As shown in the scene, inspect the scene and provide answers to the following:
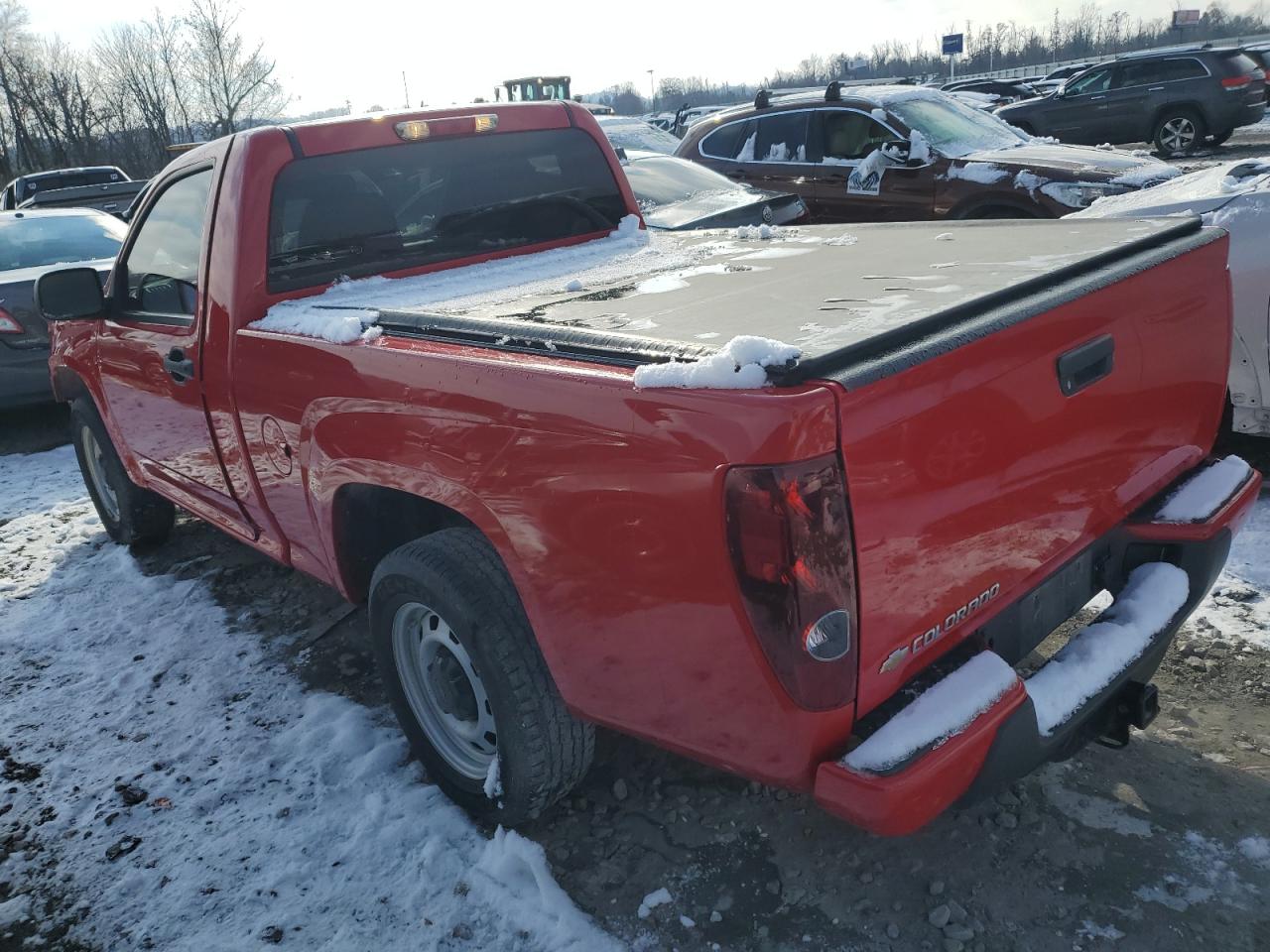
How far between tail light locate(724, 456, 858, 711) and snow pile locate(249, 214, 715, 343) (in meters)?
1.30

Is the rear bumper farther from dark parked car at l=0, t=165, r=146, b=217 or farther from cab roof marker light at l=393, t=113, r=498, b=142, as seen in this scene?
dark parked car at l=0, t=165, r=146, b=217

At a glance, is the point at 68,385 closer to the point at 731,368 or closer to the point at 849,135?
the point at 731,368

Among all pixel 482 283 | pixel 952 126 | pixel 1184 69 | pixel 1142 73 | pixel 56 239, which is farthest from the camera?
pixel 1142 73

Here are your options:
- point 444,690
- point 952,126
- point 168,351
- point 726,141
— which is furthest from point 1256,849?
point 726,141

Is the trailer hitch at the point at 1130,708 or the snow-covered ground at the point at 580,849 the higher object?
the trailer hitch at the point at 1130,708

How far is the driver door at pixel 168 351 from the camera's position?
343 centimetres

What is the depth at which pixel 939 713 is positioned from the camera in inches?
72.2

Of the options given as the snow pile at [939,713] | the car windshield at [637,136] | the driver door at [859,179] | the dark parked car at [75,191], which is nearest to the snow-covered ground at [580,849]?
the snow pile at [939,713]

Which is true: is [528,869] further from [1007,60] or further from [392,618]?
[1007,60]

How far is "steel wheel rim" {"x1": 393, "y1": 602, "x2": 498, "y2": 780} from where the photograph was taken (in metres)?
2.69

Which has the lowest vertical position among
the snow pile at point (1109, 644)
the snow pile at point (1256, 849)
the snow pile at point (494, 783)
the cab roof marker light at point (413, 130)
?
the snow pile at point (1256, 849)

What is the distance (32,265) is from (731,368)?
7.93m

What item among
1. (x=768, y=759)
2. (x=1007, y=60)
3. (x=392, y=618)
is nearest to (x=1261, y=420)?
(x=768, y=759)

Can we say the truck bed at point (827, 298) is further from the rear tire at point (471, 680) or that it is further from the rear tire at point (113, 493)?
the rear tire at point (113, 493)
